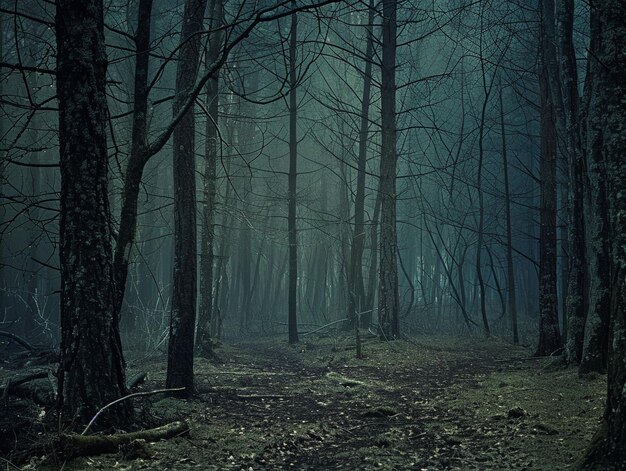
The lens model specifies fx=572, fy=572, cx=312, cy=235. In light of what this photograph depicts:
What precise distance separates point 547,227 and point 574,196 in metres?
2.73

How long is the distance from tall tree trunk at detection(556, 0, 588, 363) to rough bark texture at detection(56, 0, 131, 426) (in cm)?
758

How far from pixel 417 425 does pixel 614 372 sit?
3368 millimetres

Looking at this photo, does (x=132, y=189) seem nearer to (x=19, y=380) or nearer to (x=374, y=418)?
(x=19, y=380)

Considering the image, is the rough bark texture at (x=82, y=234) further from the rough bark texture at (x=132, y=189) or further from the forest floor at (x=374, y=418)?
the forest floor at (x=374, y=418)

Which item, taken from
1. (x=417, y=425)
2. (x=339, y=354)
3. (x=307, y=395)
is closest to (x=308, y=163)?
(x=339, y=354)

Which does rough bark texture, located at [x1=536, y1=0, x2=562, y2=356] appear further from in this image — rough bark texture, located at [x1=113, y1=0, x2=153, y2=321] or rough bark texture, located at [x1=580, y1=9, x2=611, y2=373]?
rough bark texture, located at [x1=113, y1=0, x2=153, y2=321]

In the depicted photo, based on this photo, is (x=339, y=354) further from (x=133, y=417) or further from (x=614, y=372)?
(x=614, y=372)

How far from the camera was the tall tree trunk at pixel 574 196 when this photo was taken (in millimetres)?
9750

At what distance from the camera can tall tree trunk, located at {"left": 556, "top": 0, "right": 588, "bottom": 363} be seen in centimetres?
975

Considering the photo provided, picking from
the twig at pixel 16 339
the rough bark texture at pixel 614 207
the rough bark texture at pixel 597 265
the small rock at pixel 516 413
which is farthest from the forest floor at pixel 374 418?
the twig at pixel 16 339

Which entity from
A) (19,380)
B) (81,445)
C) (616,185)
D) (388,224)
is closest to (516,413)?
(616,185)

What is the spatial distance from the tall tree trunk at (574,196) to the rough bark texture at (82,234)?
7.58m

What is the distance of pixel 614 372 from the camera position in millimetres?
4168

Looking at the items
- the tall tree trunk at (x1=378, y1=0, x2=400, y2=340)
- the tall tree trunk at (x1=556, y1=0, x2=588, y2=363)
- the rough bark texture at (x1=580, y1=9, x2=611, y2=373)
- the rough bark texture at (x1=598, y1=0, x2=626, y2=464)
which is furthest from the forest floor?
the tall tree trunk at (x1=378, y1=0, x2=400, y2=340)
